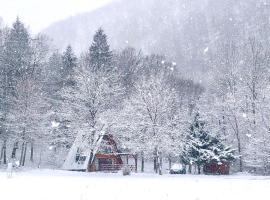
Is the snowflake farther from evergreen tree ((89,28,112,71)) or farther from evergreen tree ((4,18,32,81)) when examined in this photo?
evergreen tree ((89,28,112,71))

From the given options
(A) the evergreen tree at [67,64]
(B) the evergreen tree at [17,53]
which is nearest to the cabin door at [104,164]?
(A) the evergreen tree at [67,64]

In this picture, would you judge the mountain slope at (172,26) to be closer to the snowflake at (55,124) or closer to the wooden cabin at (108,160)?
the snowflake at (55,124)

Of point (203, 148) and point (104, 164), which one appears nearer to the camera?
point (203, 148)

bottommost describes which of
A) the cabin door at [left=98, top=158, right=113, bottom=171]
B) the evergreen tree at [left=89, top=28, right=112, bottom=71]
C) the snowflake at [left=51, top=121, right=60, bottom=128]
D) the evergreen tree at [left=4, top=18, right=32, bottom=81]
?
the cabin door at [left=98, top=158, right=113, bottom=171]

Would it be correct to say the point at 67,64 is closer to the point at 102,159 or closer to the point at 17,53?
the point at 17,53

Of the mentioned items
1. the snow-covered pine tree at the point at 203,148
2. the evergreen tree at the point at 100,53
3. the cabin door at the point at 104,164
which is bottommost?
the cabin door at the point at 104,164

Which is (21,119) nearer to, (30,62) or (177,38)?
(30,62)

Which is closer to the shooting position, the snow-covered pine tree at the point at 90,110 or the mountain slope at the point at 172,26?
the snow-covered pine tree at the point at 90,110

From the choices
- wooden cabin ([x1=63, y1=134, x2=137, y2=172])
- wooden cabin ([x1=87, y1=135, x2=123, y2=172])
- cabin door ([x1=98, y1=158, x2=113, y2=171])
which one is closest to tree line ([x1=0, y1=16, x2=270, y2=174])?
wooden cabin ([x1=63, y1=134, x2=137, y2=172])

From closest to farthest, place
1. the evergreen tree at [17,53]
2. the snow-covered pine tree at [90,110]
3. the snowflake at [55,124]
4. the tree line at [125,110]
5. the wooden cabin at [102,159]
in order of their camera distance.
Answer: the snow-covered pine tree at [90,110]
the tree line at [125,110]
the wooden cabin at [102,159]
the evergreen tree at [17,53]
the snowflake at [55,124]

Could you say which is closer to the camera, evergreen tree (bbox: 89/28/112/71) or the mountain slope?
evergreen tree (bbox: 89/28/112/71)

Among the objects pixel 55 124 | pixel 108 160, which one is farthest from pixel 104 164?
pixel 55 124

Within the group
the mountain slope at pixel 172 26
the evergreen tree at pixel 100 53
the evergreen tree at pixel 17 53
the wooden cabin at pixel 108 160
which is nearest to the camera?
the wooden cabin at pixel 108 160

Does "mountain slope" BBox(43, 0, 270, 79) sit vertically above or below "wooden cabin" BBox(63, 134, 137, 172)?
above
